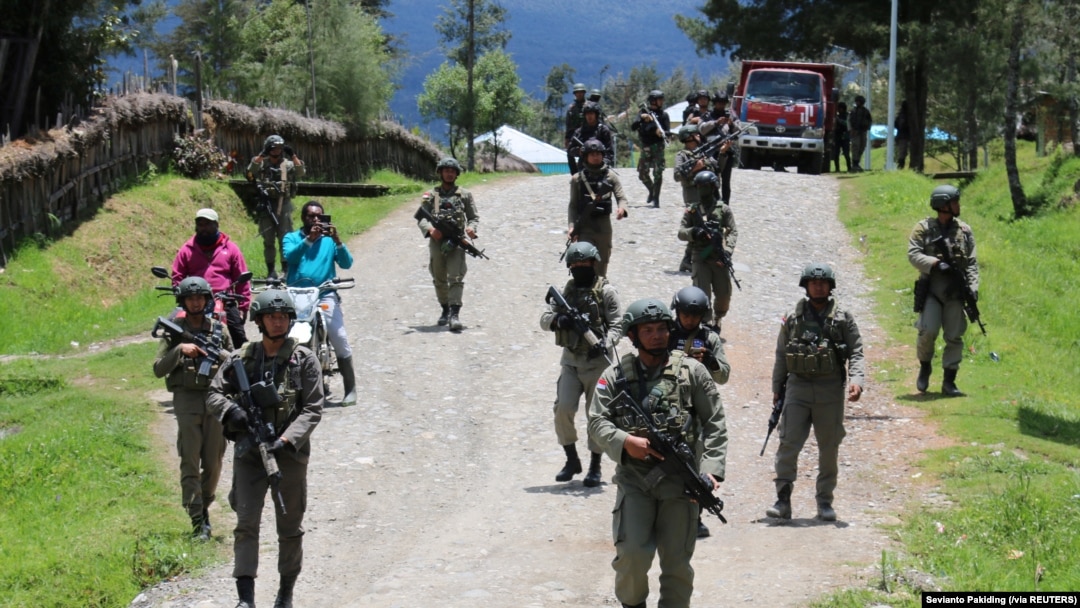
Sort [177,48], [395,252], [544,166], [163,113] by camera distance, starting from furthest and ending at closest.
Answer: [544,166] → [177,48] → [163,113] → [395,252]

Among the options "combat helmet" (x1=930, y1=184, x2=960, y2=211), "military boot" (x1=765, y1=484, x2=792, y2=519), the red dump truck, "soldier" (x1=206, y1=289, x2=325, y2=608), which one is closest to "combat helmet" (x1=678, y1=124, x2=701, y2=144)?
"combat helmet" (x1=930, y1=184, x2=960, y2=211)

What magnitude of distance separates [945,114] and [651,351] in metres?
46.4

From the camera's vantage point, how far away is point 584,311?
9.62 meters

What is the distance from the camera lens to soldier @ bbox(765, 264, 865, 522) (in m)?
8.87

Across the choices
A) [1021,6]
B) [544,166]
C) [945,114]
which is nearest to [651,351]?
[1021,6]

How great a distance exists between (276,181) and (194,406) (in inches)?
321

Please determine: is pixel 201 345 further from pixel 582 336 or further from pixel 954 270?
pixel 954 270

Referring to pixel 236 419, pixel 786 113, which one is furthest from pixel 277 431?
pixel 786 113

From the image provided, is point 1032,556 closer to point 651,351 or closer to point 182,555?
point 651,351

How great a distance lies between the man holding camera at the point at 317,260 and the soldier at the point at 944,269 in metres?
5.35

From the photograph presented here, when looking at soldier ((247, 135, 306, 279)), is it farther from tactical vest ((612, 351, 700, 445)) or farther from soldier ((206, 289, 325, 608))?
tactical vest ((612, 351, 700, 445))

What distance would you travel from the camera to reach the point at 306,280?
462 inches

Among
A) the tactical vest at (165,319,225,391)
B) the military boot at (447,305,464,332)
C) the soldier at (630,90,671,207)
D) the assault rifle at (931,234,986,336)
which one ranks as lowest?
the military boot at (447,305,464,332)

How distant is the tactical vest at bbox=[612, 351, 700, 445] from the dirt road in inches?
50.4
